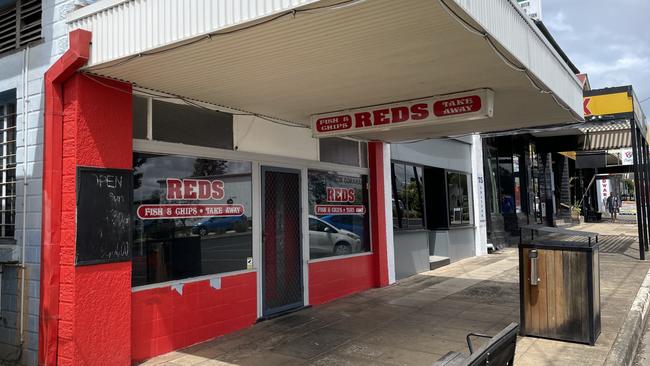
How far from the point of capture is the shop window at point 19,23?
5.38m

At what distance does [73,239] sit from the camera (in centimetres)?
472

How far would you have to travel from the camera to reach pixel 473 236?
14398 mm

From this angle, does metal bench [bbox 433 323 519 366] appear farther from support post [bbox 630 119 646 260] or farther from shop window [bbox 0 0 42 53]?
support post [bbox 630 119 646 260]

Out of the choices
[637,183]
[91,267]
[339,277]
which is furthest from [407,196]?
[91,267]

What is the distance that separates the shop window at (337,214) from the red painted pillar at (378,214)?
139mm

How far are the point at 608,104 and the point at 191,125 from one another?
11585 mm

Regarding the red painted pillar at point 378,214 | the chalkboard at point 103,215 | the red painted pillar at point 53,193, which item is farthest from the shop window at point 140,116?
the red painted pillar at point 378,214

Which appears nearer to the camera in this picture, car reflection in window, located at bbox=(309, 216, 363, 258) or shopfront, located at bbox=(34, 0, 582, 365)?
shopfront, located at bbox=(34, 0, 582, 365)

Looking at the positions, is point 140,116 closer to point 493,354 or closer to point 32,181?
point 32,181

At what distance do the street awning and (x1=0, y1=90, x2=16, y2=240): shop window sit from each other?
1.52m

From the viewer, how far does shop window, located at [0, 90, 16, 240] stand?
5.46 metres

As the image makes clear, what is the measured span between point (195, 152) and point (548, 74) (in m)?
4.43

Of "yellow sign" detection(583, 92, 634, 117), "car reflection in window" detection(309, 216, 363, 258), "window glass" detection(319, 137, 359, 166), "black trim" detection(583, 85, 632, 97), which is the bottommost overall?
"car reflection in window" detection(309, 216, 363, 258)

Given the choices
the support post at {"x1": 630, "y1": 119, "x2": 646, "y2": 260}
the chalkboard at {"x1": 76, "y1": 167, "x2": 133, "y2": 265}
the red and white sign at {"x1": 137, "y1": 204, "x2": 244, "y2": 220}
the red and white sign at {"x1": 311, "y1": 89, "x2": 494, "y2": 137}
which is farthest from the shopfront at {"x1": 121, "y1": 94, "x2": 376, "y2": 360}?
the support post at {"x1": 630, "y1": 119, "x2": 646, "y2": 260}
